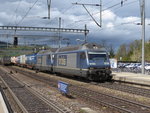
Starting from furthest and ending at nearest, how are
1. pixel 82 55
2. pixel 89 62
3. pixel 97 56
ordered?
pixel 82 55 < pixel 97 56 < pixel 89 62

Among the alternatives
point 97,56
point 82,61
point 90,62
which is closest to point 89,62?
point 90,62

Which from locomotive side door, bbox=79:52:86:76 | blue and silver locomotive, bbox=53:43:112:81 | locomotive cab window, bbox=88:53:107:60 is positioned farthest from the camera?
locomotive side door, bbox=79:52:86:76

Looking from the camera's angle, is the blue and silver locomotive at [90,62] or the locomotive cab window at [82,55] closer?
the blue and silver locomotive at [90,62]

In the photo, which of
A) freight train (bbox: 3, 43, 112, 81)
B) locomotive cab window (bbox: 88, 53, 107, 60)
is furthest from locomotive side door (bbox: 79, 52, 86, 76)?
locomotive cab window (bbox: 88, 53, 107, 60)

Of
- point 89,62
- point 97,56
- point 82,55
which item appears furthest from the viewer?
point 82,55

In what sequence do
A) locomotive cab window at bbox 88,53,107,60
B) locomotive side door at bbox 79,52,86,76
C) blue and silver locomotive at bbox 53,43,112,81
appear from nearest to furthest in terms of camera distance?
blue and silver locomotive at bbox 53,43,112,81
locomotive cab window at bbox 88,53,107,60
locomotive side door at bbox 79,52,86,76

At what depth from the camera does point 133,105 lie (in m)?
13.0

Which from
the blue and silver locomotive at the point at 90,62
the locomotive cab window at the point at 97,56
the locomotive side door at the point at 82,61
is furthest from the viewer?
the locomotive side door at the point at 82,61

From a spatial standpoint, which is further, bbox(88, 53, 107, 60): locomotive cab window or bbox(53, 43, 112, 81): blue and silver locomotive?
bbox(88, 53, 107, 60): locomotive cab window

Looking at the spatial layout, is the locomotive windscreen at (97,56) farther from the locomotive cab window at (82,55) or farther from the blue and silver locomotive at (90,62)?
the locomotive cab window at (82,55)

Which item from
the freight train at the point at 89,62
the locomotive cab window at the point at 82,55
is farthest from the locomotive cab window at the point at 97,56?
the locomotive cab window at the point at 82,55

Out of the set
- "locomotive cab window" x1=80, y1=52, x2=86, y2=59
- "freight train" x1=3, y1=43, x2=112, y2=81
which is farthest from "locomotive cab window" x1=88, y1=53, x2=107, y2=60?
"locomotive cab window" x1=80, y1=52, x2=86, y2=59

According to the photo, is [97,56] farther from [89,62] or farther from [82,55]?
[82,55]

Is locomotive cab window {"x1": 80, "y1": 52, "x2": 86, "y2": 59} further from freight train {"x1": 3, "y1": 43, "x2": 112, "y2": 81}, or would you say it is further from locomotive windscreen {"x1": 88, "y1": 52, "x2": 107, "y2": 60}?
locomotive windscreen {"x1": 88, "y1": 52, "x2": 107, "y2": 60}
